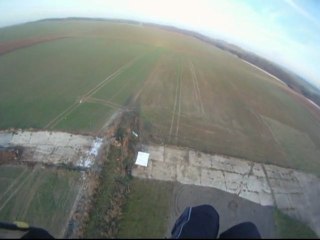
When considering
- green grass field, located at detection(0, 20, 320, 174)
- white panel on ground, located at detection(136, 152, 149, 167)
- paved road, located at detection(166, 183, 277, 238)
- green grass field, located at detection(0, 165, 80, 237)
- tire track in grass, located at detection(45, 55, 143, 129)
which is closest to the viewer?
green grass field, located at detection(0, 165, 80, 237)

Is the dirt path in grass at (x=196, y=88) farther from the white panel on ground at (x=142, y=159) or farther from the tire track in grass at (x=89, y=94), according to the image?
the white panel on ground at (x=142, y=159)

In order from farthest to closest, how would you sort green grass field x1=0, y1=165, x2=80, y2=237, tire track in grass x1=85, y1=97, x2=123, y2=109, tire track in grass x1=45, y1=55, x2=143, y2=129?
tire track in grass x1=85, y1=97, x2=123, y2=109
tire track in grass x1=45, y1=55, x2=143, y2=129
green grass field x1=0, y1=165, x2=80, y2=237

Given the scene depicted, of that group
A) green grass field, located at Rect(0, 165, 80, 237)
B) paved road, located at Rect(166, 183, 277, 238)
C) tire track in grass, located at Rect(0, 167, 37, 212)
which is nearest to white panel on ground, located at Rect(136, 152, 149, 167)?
paved road, located at Rect(166, 183, 277, 238)

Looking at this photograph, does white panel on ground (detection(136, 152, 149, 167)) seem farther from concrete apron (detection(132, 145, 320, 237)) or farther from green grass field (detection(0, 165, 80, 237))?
green grass field (detection(0, 165, 80, 237))

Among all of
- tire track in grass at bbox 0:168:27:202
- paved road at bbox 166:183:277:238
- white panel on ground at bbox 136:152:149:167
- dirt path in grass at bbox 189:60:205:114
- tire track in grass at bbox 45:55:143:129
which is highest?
paved road at bbox 166:183:277:238

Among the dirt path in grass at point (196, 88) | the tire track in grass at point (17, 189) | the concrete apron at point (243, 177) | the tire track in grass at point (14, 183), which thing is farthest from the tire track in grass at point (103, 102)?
the tire track in grass at point (14, 183)

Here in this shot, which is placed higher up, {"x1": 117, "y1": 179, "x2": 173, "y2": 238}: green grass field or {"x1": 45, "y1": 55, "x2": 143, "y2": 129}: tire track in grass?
{"x1": 117, "y1": 179, "x2": 173, "y2": 238}: green grass field
